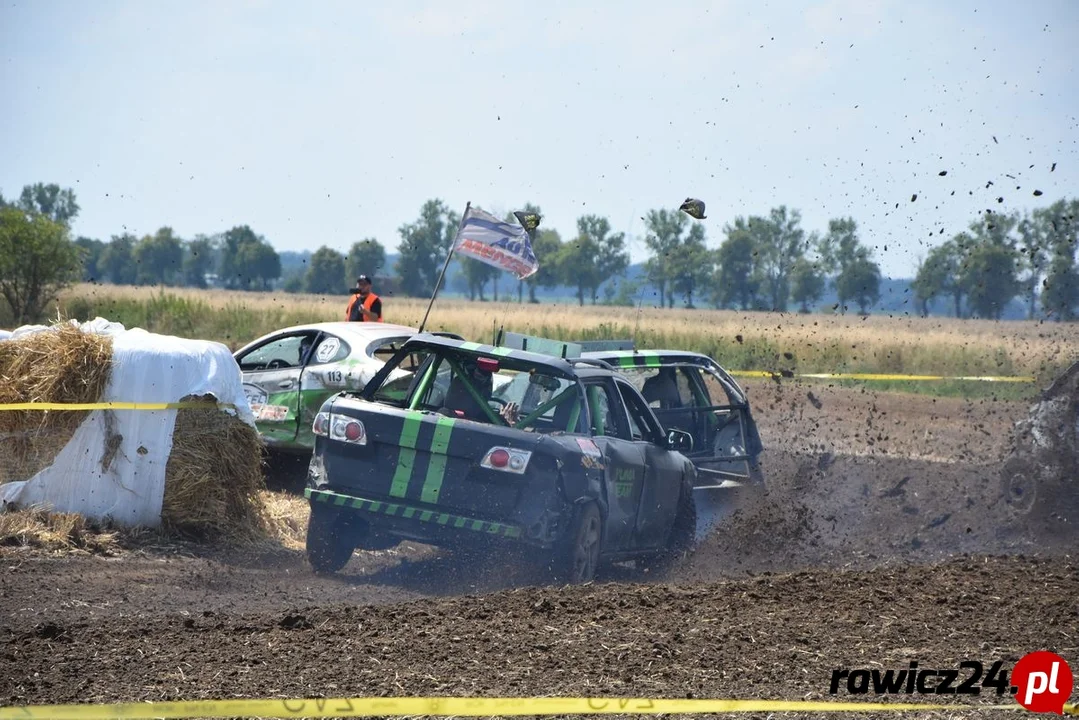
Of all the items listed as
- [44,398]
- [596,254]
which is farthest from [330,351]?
[596,254]

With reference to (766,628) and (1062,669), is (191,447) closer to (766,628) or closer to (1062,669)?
(766,628)

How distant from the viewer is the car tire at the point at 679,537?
34.1ft

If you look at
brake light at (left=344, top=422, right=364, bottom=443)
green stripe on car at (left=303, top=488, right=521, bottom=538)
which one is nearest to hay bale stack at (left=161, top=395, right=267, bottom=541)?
green stripe on car at (left=303, top=488, right=521, bottom=538)

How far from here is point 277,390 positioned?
12273 millimetres

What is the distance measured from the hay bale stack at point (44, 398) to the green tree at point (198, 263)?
237 ft

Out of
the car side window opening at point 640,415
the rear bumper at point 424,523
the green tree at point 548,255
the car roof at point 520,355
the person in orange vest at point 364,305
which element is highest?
the green tree at point 548,255

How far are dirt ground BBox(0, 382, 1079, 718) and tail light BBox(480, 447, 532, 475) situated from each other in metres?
0.79

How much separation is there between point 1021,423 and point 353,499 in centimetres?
662

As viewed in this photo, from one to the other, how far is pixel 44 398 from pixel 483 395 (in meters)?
3.46

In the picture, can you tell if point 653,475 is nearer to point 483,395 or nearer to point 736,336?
point 483,395

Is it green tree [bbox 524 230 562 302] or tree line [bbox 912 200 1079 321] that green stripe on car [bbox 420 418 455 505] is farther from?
green tree [bbox 524 230 562 302]

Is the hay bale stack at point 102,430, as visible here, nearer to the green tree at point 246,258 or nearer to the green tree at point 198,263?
the green tree at point 198,263

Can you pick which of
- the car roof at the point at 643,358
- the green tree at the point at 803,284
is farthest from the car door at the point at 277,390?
the green tree at the point at 803,284

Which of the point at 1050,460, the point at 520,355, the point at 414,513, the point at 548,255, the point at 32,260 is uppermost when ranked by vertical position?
the point at 548,255
